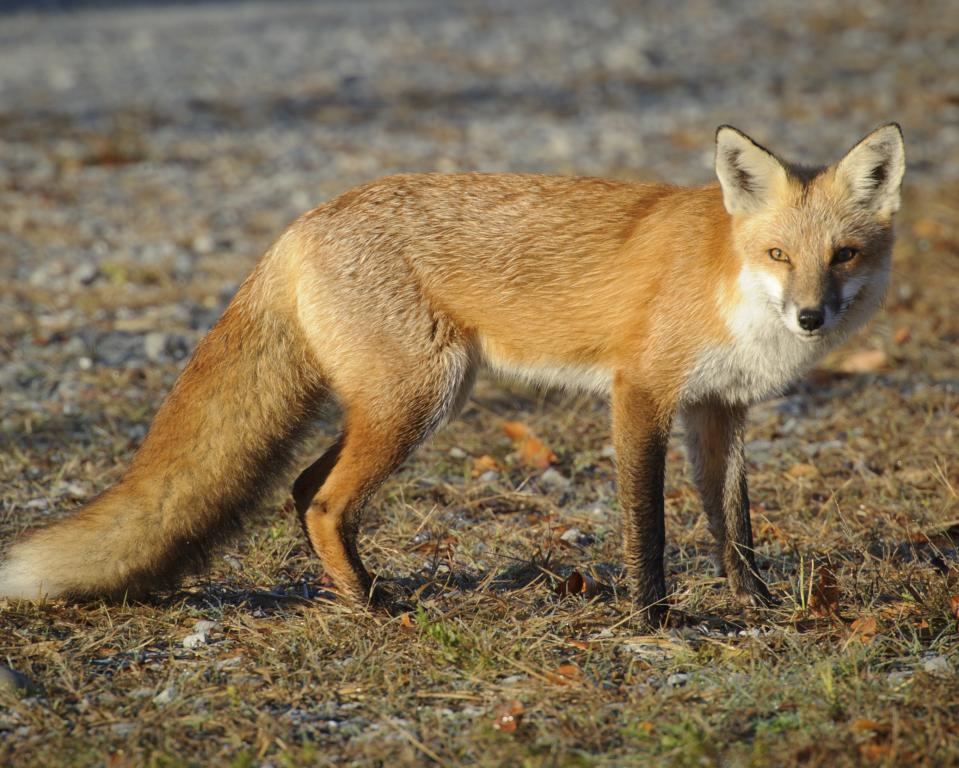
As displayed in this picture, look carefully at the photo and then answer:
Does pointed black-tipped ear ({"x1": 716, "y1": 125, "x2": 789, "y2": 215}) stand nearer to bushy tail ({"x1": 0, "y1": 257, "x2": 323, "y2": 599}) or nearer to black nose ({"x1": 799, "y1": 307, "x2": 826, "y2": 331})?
black nose ({"x1": 799, "y1": 307, "x2": 826, "y2": 331})

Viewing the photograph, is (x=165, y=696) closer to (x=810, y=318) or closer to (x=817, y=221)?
(x=810, y=318)

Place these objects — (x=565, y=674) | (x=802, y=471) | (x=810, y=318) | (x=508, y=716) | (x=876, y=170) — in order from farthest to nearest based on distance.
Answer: (x=802, y=471) → (x=876, y=170) → (x=810, y=318) → (x=565, y=674) → (x=508, y=716)

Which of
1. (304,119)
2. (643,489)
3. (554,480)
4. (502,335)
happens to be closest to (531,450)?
(554,480)

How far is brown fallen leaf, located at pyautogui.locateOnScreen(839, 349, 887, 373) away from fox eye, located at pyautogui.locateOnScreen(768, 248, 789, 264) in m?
2.68

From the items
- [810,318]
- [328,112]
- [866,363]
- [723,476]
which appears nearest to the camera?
[810,318]

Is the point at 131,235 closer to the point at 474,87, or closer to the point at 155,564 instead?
the point at 155,564

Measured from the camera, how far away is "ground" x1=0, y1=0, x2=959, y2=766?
9.62 feet

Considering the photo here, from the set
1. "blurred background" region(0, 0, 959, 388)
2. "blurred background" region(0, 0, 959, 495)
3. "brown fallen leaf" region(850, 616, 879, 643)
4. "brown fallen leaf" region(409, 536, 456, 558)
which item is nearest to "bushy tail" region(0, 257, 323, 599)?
"brown fallen leaf" region(409, 536, 456, 558)

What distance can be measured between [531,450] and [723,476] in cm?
128

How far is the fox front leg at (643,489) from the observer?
368 cm

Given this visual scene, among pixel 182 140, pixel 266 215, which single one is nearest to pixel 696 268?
pixel 266 215

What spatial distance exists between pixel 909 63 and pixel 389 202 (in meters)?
12.3

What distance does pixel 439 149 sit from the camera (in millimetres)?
10609

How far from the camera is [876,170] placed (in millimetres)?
3719
